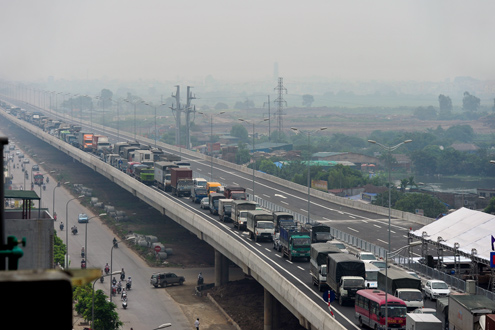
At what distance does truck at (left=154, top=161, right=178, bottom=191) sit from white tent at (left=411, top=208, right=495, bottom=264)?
44.2 m

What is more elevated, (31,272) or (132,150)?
(31,272)

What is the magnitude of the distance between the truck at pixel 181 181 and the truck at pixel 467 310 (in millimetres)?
55412

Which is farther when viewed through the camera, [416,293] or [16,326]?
[416,293]

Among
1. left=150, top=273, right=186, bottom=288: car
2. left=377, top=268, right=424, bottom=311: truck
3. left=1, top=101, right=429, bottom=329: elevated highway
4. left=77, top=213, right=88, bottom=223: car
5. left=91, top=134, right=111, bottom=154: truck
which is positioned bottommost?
left=150, top=273, right=186, bottom=288: car

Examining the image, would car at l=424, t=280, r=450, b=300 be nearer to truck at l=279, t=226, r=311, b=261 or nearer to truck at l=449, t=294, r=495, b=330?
truck at l=449, t=294, r=495, b=330

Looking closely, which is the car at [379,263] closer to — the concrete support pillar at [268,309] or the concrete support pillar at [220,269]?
the concrete support pillar at [268,309]

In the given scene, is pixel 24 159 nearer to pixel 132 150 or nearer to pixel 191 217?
pixel 132 150

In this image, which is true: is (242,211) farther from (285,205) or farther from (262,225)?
(285,205)

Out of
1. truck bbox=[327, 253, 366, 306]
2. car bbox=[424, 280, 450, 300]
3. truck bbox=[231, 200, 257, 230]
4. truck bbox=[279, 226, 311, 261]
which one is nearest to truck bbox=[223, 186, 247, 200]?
truck bbox=[231, 200, 257, 230]

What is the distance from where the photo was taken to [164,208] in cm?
8606

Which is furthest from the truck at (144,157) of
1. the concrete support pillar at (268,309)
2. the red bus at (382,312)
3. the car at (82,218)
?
the red bus at (382,312)

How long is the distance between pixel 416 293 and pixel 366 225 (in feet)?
111

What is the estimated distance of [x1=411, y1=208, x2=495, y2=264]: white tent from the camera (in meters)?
47.2

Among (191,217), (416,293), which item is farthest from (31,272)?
(191,217)
